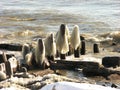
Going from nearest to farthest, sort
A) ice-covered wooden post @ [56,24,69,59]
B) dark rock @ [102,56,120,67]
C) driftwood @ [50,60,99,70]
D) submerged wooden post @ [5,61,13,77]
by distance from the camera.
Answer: submerged wooden post @ [5,61,13,77] → dark rock @ [102,56,120,67] → driftwood @ [50,60,99,70] → ice-covered wooden post @ [56,24,69,59]

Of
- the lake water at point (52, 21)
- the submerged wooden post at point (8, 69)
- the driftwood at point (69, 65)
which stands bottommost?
the lake water at point (52, 21)

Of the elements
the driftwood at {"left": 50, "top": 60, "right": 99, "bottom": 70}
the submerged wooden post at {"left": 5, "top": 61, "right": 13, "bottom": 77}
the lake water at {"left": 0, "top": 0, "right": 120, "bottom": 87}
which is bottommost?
the lake water at {"left": 0, "top": 0, "right": 120, "bottom": 87}

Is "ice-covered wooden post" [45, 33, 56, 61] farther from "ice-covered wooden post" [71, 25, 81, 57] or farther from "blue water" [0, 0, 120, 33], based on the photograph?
"blue water" [0, 0, 120, 33]

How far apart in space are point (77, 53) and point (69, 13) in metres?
25.4

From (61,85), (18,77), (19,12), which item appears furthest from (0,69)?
(19,12)

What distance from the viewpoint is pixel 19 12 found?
49.7 meters

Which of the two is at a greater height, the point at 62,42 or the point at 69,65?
the point at 62,42

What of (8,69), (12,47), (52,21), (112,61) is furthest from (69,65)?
(52,21)

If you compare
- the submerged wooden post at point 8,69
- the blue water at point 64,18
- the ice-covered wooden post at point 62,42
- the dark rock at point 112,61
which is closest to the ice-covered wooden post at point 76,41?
the ice-covered wooden post at point 62,42

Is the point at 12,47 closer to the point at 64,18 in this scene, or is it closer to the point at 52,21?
the point at 52,21

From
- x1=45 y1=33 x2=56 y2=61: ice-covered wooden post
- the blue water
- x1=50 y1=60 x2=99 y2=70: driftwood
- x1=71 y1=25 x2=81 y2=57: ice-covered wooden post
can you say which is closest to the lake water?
the blue water

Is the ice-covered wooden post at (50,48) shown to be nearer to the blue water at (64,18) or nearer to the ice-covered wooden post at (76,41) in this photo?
the ice-covered wooden post at (76,41)

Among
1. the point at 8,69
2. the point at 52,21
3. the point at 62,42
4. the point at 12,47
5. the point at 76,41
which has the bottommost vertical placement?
the point at 52,21

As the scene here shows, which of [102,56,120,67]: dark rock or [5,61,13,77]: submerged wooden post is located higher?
[5,61,13,77]: submerged wooden post
